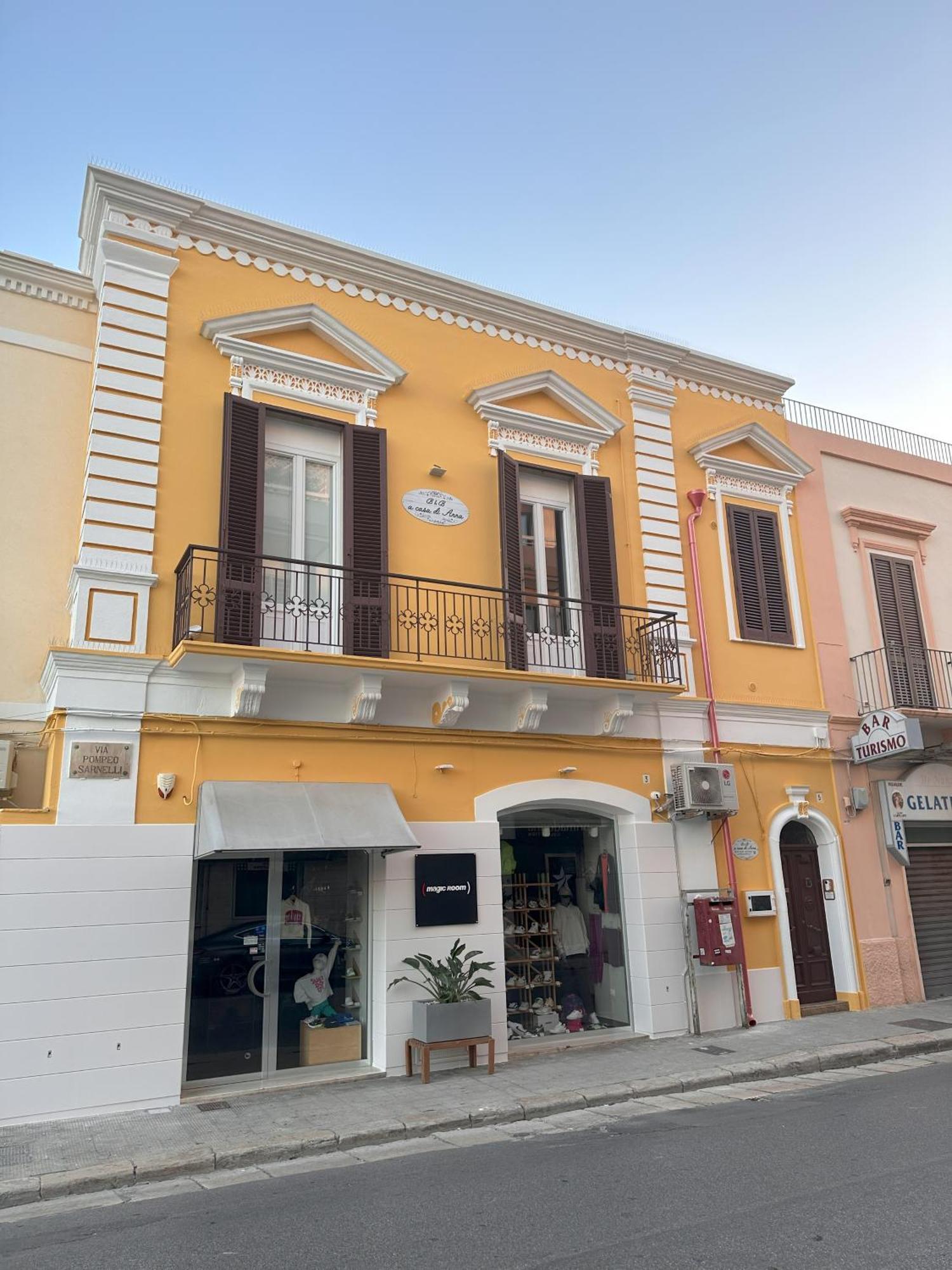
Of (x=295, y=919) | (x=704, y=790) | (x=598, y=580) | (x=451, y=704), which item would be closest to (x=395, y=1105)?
(x=295, y=919)

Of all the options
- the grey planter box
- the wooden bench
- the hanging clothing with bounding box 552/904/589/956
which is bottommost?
the wooden bench

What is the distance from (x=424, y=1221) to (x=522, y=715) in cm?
598

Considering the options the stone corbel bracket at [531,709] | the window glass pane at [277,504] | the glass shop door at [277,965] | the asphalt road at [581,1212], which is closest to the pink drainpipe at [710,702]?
the stone corbel bracket at [531,709]

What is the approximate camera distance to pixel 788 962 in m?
12.1

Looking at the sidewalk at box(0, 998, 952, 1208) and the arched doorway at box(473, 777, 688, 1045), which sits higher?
the arched doorway at box(473, 777, 688, 1045)

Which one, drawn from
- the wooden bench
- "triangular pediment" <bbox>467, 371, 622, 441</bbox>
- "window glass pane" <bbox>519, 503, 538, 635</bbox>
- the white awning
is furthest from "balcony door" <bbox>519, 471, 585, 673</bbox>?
the wooden bench

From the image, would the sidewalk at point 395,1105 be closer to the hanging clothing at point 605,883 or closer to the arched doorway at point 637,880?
the arched doorway at point 637,880

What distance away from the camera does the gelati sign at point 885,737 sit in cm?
1241

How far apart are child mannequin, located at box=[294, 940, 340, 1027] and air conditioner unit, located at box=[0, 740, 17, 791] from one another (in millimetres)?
3445

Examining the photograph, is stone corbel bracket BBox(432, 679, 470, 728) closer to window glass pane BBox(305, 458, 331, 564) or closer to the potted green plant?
window glass pane BBox(305, 458, 331, 564)

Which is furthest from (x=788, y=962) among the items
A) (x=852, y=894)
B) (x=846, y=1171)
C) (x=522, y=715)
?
(x=846, y=1171)

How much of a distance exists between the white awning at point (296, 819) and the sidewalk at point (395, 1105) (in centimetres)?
221

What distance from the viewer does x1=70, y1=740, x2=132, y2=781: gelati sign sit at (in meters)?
8.47

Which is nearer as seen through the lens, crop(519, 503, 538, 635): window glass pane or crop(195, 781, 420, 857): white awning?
crop(195, 781, 420, 857): white awning
